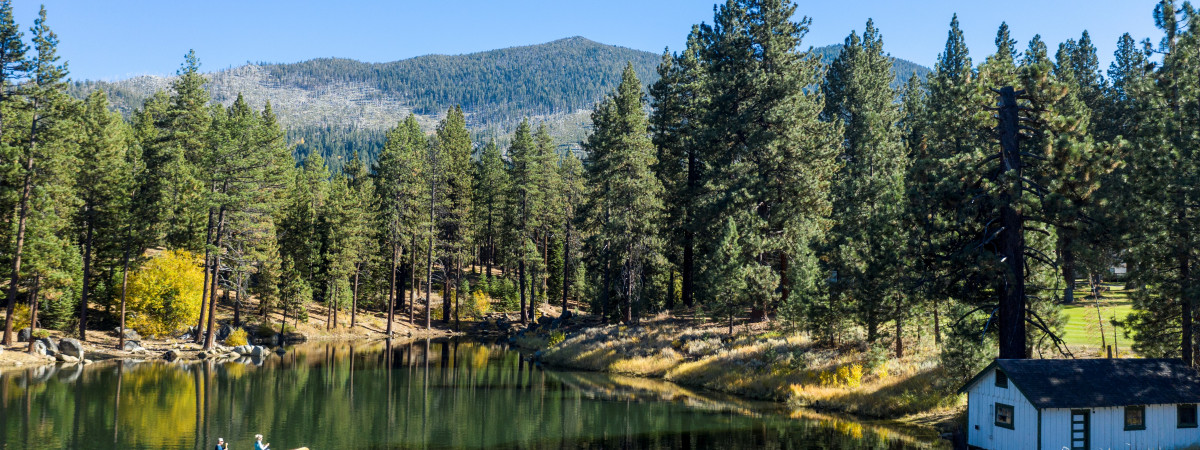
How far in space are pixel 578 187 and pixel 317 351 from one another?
1485 inches

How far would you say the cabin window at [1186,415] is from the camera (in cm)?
2367

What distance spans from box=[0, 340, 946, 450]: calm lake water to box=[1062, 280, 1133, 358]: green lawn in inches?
514

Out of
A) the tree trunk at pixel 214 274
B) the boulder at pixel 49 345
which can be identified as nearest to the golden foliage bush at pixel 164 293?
the tree trunk at pixel 214 274

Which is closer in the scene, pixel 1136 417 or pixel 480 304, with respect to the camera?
pixel 1136 417

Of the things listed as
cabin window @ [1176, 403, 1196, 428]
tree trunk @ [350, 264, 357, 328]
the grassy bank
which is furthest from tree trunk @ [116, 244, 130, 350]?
cabin window @ [1176, 403, 1196, 428]

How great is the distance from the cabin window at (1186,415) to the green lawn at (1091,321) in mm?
3938

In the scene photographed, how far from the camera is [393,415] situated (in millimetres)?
33719

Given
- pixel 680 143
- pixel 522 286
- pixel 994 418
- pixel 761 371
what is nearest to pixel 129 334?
pixel 522 286

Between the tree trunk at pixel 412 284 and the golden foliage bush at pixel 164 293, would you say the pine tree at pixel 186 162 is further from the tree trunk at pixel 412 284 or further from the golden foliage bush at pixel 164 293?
the tree trunk at pixel 412 284

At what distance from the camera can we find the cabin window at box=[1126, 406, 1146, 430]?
23.2 meters

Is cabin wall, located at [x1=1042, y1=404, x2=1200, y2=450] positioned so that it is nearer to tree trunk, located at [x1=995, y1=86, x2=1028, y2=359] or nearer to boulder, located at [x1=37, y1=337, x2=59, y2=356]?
tree trunk, located at [x1=995, y1=86, x2=1028, y2=359]

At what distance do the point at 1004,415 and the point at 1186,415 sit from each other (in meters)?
5.29

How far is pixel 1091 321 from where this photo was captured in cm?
4359

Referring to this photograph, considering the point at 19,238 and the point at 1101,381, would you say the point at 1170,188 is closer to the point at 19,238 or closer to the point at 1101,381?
the point at 1101,381
